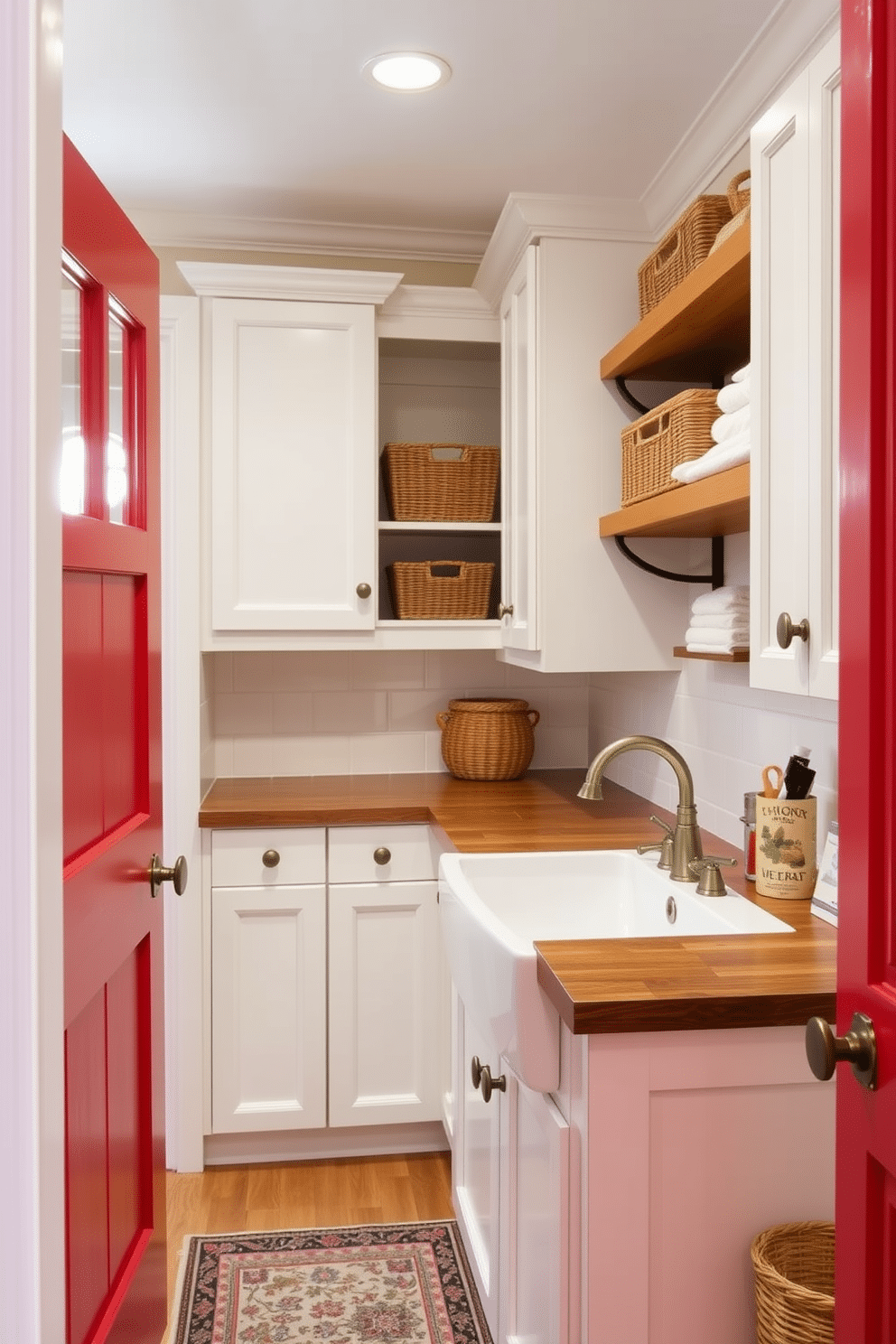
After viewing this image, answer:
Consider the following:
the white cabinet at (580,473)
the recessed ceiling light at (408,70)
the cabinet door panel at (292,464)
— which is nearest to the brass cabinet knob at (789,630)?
the white cabinet at (580,473)

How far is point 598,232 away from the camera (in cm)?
252

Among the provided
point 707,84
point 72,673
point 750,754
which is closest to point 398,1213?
point 750,754

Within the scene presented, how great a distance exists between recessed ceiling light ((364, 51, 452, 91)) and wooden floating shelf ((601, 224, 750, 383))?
606mm

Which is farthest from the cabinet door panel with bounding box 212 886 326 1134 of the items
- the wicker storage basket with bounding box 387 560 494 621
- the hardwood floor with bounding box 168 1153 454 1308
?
the wicker storage basket with bounding box 387 560 494 621

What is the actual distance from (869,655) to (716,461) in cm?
84

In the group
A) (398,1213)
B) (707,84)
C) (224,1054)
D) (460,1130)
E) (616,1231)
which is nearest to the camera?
(616,1231)

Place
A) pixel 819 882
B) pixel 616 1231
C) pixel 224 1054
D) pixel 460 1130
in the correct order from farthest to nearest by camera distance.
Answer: pixel 224 1054
pixel 460 1130
pixel 819 882
pixel 616 1231

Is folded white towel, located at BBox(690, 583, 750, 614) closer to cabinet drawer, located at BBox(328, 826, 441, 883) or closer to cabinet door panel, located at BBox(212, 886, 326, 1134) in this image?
cabinet drawer, located at BBox(328, 826, 441, 883)

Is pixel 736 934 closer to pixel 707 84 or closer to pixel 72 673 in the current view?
pixel 72 673

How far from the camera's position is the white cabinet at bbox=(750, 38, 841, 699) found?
1363 mm

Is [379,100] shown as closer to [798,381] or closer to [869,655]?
[798,381]

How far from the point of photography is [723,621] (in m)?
1.96

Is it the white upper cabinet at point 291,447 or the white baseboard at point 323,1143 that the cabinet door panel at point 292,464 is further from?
the white baseboard at point 323,1143

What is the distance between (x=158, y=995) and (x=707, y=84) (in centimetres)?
196
